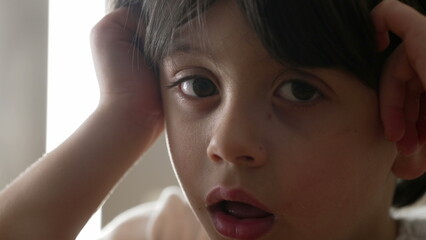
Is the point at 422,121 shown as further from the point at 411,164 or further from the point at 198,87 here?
the point at 198,87

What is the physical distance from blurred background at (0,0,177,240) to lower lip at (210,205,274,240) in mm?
501

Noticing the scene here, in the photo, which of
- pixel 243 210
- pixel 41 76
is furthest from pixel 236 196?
pixel 41 76

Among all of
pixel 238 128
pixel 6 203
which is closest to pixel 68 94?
pixel 6 203

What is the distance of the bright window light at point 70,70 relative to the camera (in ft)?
3.47

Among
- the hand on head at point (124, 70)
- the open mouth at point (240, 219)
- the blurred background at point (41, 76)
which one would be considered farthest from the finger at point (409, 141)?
the blurred background at point (41, 76)

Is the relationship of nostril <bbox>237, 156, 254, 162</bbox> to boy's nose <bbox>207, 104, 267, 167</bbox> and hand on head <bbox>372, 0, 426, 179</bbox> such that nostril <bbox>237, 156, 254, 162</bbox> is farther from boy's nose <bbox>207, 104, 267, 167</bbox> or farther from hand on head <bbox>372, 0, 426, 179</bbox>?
hand on head <bbox>372, 0, 426, 179</bbox>

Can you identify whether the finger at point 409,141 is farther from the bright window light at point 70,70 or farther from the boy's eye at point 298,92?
the bright window light at point 70,70

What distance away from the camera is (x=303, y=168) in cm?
56

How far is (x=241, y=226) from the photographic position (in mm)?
592

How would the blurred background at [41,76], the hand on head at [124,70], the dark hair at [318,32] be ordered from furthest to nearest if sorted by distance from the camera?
the blurred background at [41,76] < the hand on head at [124,70] < the dark hair at [318,32]

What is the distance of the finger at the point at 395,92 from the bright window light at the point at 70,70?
595 mm

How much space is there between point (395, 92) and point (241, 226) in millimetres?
183

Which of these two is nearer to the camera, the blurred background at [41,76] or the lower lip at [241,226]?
the lower lip at [241,226]

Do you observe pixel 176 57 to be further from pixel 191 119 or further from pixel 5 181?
pixel 5 181
